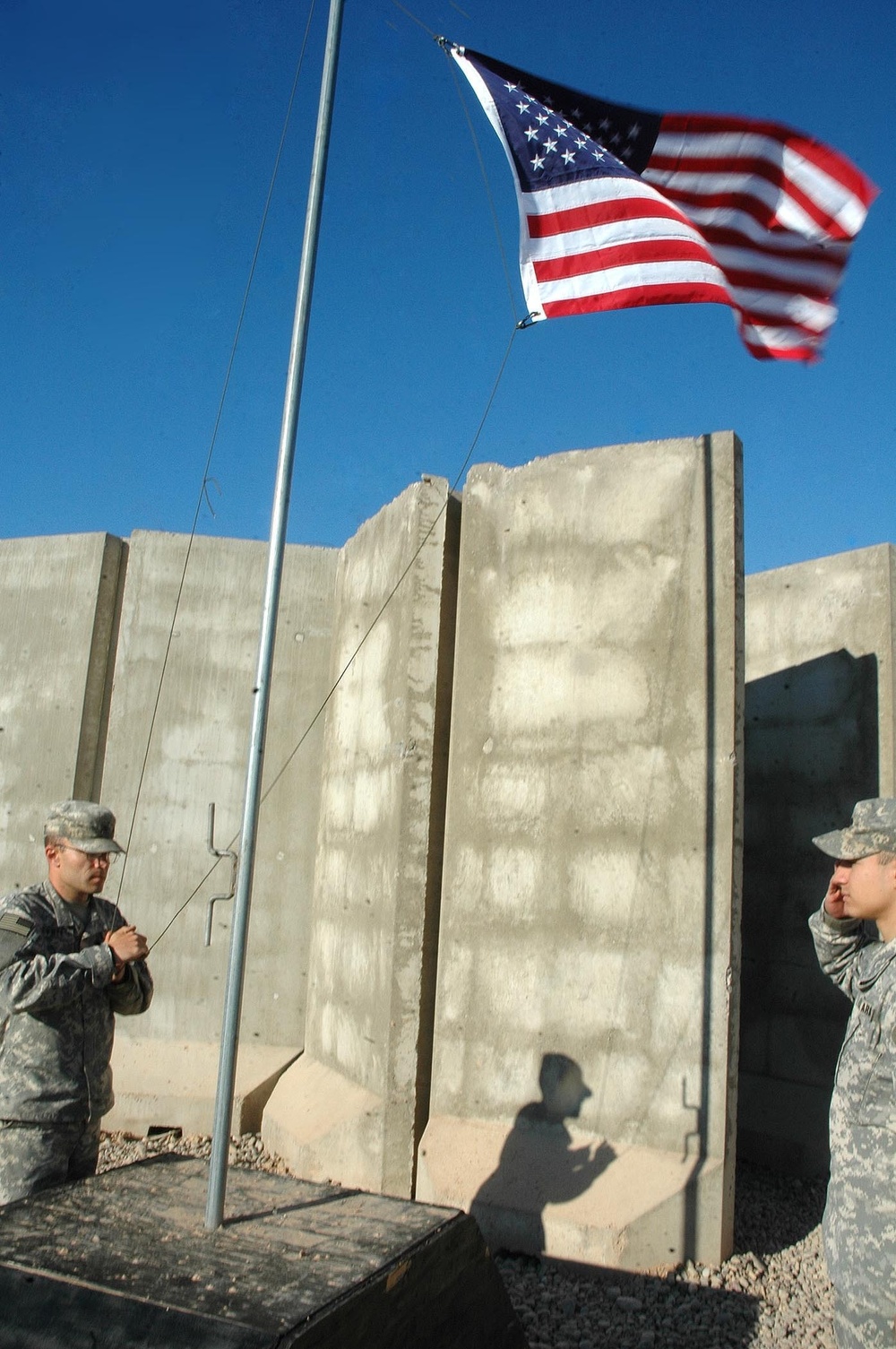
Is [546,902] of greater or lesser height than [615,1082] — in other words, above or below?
above

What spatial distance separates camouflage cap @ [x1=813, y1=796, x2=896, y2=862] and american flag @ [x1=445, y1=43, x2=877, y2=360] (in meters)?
2.33

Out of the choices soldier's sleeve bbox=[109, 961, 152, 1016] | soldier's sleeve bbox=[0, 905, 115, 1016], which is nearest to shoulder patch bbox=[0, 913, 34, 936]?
soldier's sleeve bbox=[0, 905, 115, 1016]

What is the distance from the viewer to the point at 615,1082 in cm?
455

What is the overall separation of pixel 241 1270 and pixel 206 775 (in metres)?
3.84

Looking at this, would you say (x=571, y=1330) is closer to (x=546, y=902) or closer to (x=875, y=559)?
(x=546, y=902)

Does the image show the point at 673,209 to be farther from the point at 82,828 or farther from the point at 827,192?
the point at 82,828

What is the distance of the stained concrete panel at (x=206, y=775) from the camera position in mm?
6090

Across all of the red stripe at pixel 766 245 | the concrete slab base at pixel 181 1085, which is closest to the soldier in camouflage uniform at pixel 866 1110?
the red stripe at pixel 766 245

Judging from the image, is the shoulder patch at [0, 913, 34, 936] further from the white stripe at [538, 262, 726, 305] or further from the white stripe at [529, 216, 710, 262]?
the white stripe at [529, 216, 710, 262]

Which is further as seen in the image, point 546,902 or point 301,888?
point 301,888

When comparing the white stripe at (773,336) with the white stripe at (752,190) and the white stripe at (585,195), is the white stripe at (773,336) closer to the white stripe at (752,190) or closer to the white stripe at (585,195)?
the white stripe at (752,190)

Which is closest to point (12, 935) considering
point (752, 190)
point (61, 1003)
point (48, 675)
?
point (61, 1003)

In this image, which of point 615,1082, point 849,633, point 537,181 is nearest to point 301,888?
point 615,1082

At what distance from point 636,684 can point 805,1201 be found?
8.65 feet
